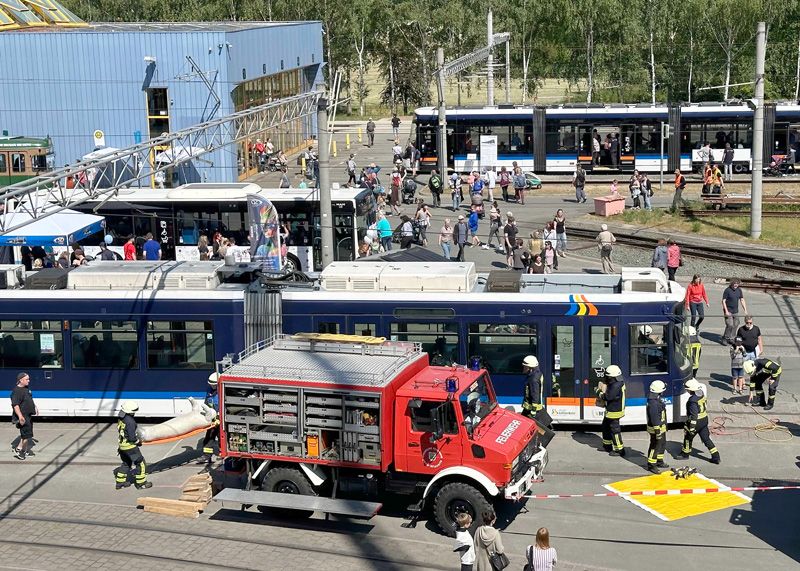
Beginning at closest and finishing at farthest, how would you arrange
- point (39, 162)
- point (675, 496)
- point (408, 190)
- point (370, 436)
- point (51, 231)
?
1. point (370, 436)
2. point (675, 496)
3. point (51, 231)
4. point (408, 190)
5. point (39, 162)

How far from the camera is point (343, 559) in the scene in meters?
14.6

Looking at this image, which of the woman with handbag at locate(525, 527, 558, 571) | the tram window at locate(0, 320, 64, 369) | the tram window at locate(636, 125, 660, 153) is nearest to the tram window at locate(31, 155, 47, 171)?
the tram window at locate(636, 125, 660, 153)

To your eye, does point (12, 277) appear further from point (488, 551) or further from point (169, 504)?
point (488, 551)

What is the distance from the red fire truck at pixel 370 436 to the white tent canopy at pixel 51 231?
48.8ft

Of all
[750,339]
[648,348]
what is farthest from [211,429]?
[750,339]

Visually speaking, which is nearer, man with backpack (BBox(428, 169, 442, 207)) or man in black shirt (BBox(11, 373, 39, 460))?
man in black shirt (BBox(11, 373, 39, 460))

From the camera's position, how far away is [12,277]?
20.7 metres

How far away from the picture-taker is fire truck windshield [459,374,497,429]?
50.0 feet

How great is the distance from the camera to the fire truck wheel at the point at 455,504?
1491 centimetres

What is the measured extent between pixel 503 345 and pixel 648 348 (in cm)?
235

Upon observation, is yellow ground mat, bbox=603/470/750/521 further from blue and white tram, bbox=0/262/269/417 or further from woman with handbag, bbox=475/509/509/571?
blue and white tram, bbox=0/262/269/417

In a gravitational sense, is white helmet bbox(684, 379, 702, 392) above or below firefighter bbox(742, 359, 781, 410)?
above

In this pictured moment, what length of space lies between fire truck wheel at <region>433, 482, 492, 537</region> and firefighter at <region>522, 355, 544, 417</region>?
3705 mm

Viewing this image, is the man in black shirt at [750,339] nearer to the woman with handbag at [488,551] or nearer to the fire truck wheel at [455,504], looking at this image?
the fire truck wheel at [455,504]
